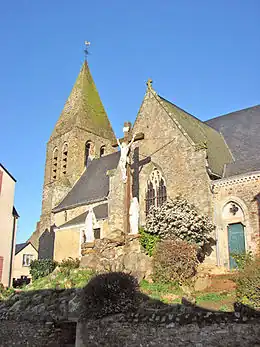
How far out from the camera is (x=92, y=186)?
2761 centimetres

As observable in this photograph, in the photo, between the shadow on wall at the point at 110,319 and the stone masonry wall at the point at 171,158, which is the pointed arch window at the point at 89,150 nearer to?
the stone masonry wall at the point at 171,158

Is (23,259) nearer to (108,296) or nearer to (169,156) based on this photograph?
(169,156)

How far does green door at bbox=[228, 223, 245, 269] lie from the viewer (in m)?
17.0

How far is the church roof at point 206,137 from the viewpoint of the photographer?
19.1 metres

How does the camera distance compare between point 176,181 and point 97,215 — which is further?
point 97,215

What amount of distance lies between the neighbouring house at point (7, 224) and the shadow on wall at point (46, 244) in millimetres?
5901

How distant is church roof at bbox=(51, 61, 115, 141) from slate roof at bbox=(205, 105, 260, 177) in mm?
14874

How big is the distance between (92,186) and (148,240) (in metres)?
12.1

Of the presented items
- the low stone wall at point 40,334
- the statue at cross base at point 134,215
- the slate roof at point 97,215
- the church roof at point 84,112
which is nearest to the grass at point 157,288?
the low stone wall at point 40,334

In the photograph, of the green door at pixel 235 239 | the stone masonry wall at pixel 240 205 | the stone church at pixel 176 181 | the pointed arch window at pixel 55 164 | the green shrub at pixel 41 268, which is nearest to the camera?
the stone masonry wall at pixel 240 205

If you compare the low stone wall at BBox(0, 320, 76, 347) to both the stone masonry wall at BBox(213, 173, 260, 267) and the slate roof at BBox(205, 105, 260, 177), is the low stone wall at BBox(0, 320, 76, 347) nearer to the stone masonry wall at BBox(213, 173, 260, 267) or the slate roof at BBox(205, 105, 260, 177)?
the stone masonry wall at BBox(213, 173, 260, 267)

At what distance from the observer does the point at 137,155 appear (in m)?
22.0

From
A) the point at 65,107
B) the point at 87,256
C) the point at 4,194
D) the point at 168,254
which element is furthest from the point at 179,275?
the point at 65,107

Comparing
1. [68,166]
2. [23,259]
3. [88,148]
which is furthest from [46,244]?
[88,148]
